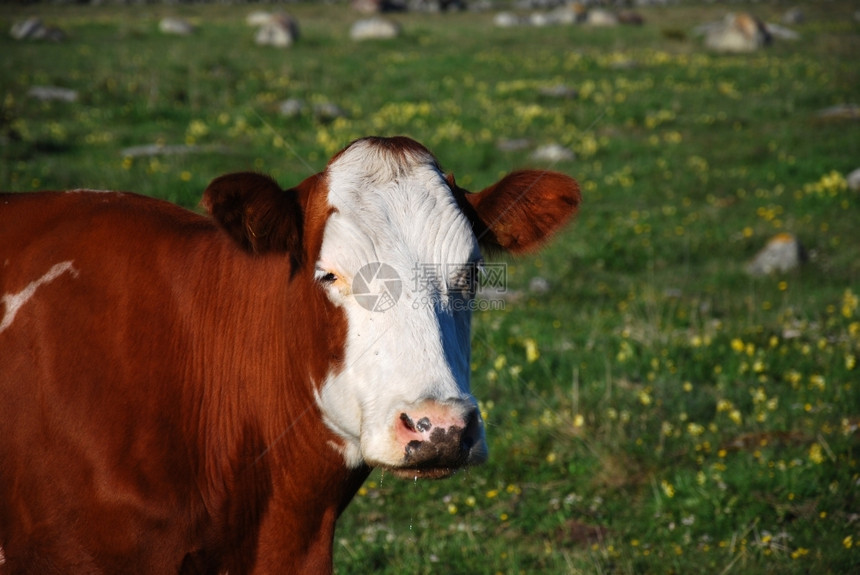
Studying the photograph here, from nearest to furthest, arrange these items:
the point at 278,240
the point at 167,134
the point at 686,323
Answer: the point at 278,240 → the point at 686,323 → the point at 167,134

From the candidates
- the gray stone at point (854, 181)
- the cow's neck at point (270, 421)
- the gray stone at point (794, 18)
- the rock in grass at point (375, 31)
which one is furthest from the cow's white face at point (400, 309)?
the gray stone at point (794, 18)

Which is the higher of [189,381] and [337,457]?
[189,381]

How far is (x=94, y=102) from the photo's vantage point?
16844 mm

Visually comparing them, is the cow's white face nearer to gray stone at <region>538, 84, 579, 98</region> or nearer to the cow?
the cow

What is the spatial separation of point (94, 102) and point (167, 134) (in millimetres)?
2379

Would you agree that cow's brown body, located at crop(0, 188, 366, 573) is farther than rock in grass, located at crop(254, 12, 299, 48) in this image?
No

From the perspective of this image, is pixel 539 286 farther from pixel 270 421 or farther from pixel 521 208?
pixel 270 421

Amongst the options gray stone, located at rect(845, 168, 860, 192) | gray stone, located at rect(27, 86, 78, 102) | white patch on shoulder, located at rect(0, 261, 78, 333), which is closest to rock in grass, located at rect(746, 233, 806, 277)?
gray stone, located at rect(845, 168, 860, 192)

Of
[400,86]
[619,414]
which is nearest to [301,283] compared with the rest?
[619,414]

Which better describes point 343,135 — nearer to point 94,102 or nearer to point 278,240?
point 94,102

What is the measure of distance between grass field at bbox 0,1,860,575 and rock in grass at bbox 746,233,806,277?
6.6 inches

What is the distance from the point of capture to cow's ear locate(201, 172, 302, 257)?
10.8 feet

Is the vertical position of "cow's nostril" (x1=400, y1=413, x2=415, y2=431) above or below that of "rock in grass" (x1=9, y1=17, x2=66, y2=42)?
above

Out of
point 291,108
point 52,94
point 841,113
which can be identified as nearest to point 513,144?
point 291,108
